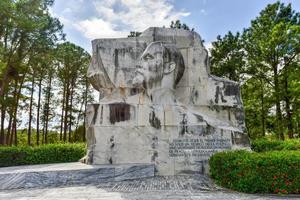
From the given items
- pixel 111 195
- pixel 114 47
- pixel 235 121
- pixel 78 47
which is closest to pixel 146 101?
pixel 114 47

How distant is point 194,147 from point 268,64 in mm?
17644

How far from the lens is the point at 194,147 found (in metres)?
7.84

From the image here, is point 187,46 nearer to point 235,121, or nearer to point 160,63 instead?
point 160,63

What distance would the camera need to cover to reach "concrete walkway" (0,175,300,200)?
5.35 meters

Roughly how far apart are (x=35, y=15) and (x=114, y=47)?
15339mm

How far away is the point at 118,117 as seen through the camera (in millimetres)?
8039

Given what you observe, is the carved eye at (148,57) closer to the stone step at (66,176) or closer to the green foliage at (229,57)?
the stone step at (66,176)

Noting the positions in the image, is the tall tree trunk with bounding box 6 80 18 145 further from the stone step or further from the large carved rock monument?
the stone step

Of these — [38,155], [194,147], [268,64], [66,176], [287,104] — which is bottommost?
[66,176]

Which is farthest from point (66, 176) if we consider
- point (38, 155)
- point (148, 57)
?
point (38, 155)

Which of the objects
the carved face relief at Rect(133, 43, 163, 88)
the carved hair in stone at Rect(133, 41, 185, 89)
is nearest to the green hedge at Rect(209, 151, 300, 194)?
the carved hair in stone at Rect(133, 41, 185, 89)

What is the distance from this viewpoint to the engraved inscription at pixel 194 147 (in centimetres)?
778

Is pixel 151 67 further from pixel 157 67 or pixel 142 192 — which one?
pixel 142 192

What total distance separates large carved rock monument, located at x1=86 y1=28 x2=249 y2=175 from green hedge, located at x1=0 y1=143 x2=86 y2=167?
15.3 feet
